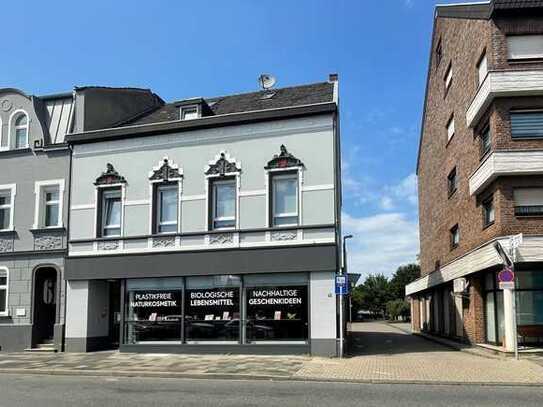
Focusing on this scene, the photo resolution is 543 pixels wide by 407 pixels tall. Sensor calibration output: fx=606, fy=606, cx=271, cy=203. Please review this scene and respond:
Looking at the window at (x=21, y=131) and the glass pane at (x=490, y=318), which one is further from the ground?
the window at (x=21, y=131)

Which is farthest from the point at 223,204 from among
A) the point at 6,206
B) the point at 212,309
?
the point at 6,206

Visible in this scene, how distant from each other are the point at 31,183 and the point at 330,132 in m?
12.1

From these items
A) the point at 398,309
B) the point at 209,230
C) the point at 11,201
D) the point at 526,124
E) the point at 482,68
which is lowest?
the point at 398,309

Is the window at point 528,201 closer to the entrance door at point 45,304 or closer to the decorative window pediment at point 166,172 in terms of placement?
the decorative window pediment at point 166,172

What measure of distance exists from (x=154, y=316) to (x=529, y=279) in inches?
506

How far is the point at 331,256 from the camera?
1930 centimetres

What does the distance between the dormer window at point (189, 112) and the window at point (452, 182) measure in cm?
1160

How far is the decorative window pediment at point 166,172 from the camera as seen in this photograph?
70.9ft

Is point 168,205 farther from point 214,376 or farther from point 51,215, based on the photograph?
point 214,376

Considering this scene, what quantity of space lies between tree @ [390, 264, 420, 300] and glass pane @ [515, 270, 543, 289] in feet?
215

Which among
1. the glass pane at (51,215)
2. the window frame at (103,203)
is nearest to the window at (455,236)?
the window frame at (103,203)

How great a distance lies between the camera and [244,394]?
12.1 meters

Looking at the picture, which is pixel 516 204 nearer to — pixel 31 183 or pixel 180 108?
pixel 180 108

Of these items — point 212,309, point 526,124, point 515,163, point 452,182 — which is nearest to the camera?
point 515,163
